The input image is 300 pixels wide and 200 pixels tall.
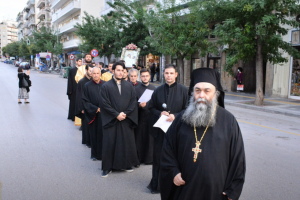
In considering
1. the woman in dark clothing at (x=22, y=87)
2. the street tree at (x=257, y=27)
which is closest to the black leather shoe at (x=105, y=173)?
the street tree at (x=257, y=27)

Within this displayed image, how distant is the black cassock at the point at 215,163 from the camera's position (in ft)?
8.16

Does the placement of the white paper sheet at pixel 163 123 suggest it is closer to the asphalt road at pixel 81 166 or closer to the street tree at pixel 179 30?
the asphalt road at pixel 81 166

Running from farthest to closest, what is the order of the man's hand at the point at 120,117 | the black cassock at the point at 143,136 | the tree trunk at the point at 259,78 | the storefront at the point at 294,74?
the storefront at the point at 294,74 < the tree trunk at the point at 259,78 < the black cassock at the point at 143,136 < the man's hand at the point at 120,117

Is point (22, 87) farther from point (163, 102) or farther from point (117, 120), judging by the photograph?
point (163, 102)

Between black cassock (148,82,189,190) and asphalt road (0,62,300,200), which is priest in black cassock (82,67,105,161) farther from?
black cassock (148,82,189,190)

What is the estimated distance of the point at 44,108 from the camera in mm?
12969

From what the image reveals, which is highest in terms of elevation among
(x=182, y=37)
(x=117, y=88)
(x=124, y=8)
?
(x=124, y=8)

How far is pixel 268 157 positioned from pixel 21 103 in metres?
11.9

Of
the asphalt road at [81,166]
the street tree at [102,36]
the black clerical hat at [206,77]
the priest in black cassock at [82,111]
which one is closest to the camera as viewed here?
the black clerical hat at [206,77]

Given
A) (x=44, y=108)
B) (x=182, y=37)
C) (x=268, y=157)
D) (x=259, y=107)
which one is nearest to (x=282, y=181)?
(x=268, y=157)

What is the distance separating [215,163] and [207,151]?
0.40ft

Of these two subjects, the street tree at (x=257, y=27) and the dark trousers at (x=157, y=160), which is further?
the street tree at (x=257, y=27)

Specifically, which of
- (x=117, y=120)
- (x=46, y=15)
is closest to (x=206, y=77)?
(x=117, y=120)

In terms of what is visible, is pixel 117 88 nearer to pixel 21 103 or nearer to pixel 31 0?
pixel 21 103
